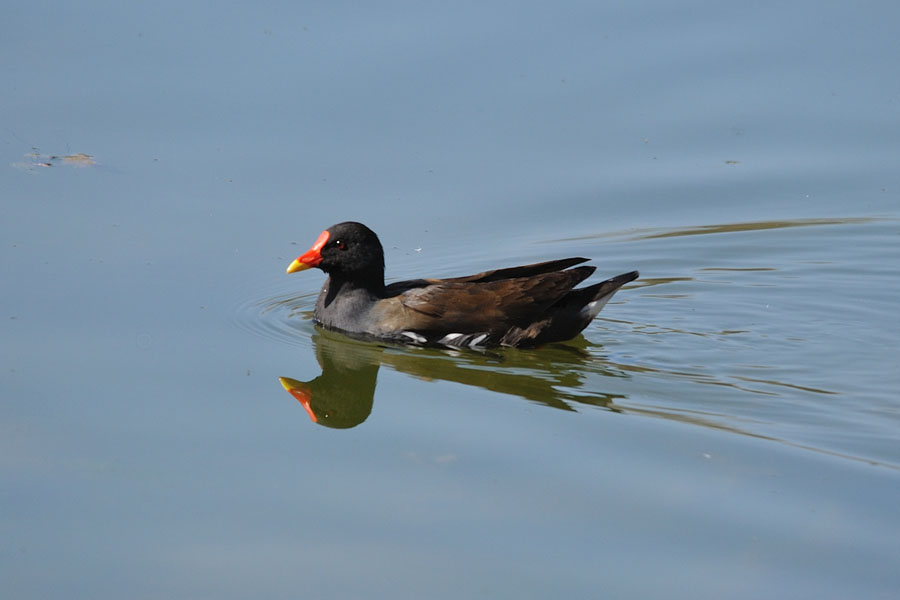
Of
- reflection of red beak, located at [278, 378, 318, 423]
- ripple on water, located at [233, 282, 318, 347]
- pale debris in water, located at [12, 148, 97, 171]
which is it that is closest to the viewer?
reflection of red beak, located at [278, 378, 318, 423]

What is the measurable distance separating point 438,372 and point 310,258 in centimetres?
134

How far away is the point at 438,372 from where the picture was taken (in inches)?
286

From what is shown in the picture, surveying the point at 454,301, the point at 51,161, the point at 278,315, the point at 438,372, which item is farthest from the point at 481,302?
the point at 51,161

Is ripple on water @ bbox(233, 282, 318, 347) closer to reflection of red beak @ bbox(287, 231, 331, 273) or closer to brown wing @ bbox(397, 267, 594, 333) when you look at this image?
reflection of red beak @ bbox(287, 231, 331, 273)

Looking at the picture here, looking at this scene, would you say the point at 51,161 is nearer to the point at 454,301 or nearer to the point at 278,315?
the point at 278,315

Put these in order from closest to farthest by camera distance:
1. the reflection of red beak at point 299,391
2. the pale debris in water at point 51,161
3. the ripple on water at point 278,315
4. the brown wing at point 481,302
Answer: the reflection of red beak at point 299,391, the ripple on water at point 278,315, the brown wing at point 481,302, the pale debris in water at point 51,161

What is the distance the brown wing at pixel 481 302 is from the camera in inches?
313

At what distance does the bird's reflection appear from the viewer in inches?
265

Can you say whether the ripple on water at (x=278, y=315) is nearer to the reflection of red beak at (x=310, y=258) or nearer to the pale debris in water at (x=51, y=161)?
the reflection of red beak at (x=310, y=258)

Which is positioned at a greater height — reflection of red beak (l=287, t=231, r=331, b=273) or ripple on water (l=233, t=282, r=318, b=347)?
reflection of red beak (l=287, t=231, r=331, b=273)

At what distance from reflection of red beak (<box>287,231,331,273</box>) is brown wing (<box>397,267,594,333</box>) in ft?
2.00

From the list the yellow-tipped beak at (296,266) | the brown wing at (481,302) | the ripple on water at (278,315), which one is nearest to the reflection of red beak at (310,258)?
the yellow-tipped beak at (296,266)

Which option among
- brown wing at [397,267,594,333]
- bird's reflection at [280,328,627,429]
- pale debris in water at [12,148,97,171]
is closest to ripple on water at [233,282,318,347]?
bird's reflection at [280,328,627,429]

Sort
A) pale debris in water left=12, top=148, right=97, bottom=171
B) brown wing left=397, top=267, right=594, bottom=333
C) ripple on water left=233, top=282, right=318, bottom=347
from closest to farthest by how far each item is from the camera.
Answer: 1. ripple on water left=233, top=282, right=318, bottom=347
2. brown wing left=397, top=267, right=594, bottom=333
3. pale debris in water left=12, top=148, right=97, bottom=171
